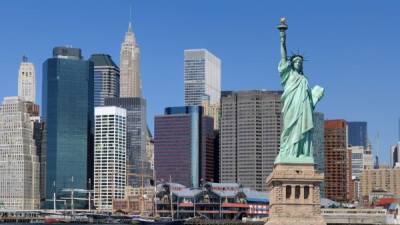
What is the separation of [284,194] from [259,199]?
14674cm

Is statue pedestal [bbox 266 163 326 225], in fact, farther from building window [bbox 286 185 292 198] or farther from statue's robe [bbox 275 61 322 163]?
statue's robe [bbox 275 61 322 163]

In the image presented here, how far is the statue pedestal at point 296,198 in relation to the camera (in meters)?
51.0

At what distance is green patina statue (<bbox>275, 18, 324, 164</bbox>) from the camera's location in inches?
2085

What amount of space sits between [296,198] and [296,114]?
17.5ft

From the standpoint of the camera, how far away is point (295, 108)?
53.4 meters

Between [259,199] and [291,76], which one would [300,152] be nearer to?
[291,76]

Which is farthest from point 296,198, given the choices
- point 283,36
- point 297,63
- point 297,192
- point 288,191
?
point 283,36

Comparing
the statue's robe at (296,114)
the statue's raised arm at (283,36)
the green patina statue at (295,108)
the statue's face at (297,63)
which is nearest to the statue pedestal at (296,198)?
the green patina statue at (295,108)

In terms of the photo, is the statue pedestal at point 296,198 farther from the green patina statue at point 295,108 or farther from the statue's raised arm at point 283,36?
the statue's raised arm at point 283,36

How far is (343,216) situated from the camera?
130750 millimetres

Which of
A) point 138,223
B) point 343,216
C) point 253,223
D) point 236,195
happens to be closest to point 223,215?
point 236,195

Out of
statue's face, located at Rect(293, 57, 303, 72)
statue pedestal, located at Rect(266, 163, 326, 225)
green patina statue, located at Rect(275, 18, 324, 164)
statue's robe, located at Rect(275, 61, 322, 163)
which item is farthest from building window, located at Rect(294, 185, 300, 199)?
statue's face, located at Rect(293, 57, 303, 72)

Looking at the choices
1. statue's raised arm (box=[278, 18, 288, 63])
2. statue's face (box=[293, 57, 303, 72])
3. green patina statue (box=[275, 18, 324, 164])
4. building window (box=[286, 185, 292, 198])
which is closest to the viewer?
building window (box=[286, 185, 292, 198])

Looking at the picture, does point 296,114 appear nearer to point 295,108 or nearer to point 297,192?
point 295,108
